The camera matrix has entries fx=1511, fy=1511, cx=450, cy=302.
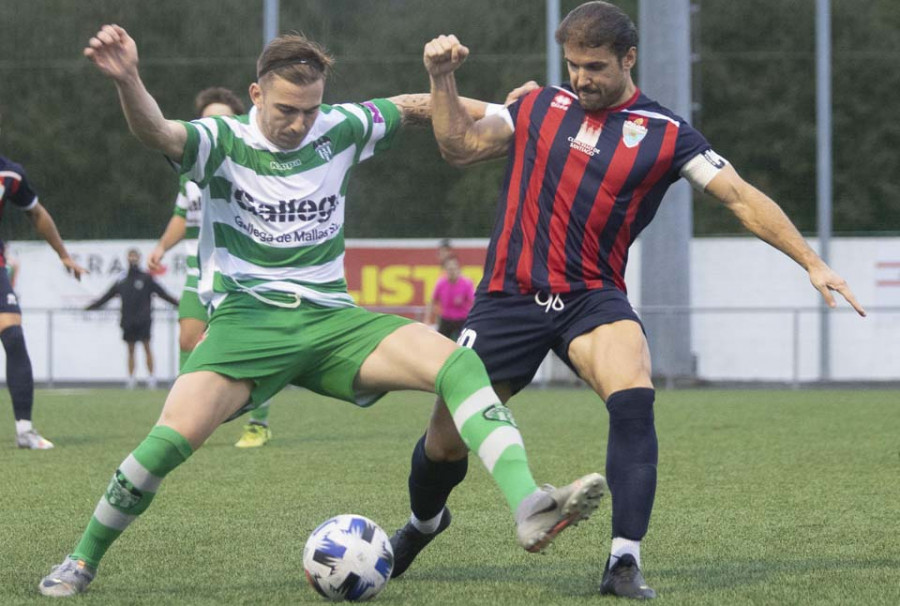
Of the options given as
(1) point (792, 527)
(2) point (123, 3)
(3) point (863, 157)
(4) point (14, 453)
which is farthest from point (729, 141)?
(1) point (792, 527)

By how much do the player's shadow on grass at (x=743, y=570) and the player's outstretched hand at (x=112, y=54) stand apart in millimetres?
2463

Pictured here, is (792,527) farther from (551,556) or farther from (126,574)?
(126,574)

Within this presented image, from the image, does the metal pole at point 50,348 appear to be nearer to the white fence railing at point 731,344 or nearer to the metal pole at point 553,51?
the white fence railing at point 731,344

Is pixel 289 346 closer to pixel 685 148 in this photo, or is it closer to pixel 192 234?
pixel 685 148

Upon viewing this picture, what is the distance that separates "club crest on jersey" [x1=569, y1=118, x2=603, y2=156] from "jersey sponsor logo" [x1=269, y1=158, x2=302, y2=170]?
96 centimetres

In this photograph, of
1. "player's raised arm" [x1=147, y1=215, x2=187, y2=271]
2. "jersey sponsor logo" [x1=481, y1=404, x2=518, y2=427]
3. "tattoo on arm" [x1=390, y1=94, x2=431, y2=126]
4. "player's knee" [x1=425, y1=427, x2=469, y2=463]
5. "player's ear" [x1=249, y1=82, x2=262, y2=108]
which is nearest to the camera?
"jersey sponsor logo" [x1=481, y1=404, x2=518, y2=427]

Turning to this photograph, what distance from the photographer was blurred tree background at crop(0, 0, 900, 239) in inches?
1053

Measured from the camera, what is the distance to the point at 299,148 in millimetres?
5254

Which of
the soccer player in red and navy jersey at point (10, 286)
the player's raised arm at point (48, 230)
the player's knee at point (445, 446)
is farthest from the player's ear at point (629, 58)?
the player's raised arm at point (48, 230)

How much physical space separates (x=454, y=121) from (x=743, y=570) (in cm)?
194

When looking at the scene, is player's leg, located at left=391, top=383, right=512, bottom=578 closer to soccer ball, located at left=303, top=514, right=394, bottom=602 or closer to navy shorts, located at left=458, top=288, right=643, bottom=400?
navy shorts, located at left=458, top=288, right=643, bottom=400

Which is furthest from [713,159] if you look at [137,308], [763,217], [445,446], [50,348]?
[50,348]

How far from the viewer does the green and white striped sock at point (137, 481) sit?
4.93 m

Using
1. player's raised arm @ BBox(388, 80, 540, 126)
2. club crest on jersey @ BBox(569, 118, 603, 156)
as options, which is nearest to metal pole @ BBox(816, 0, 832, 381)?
player's raised arm @ BBox(388, 80, 540, 126)
